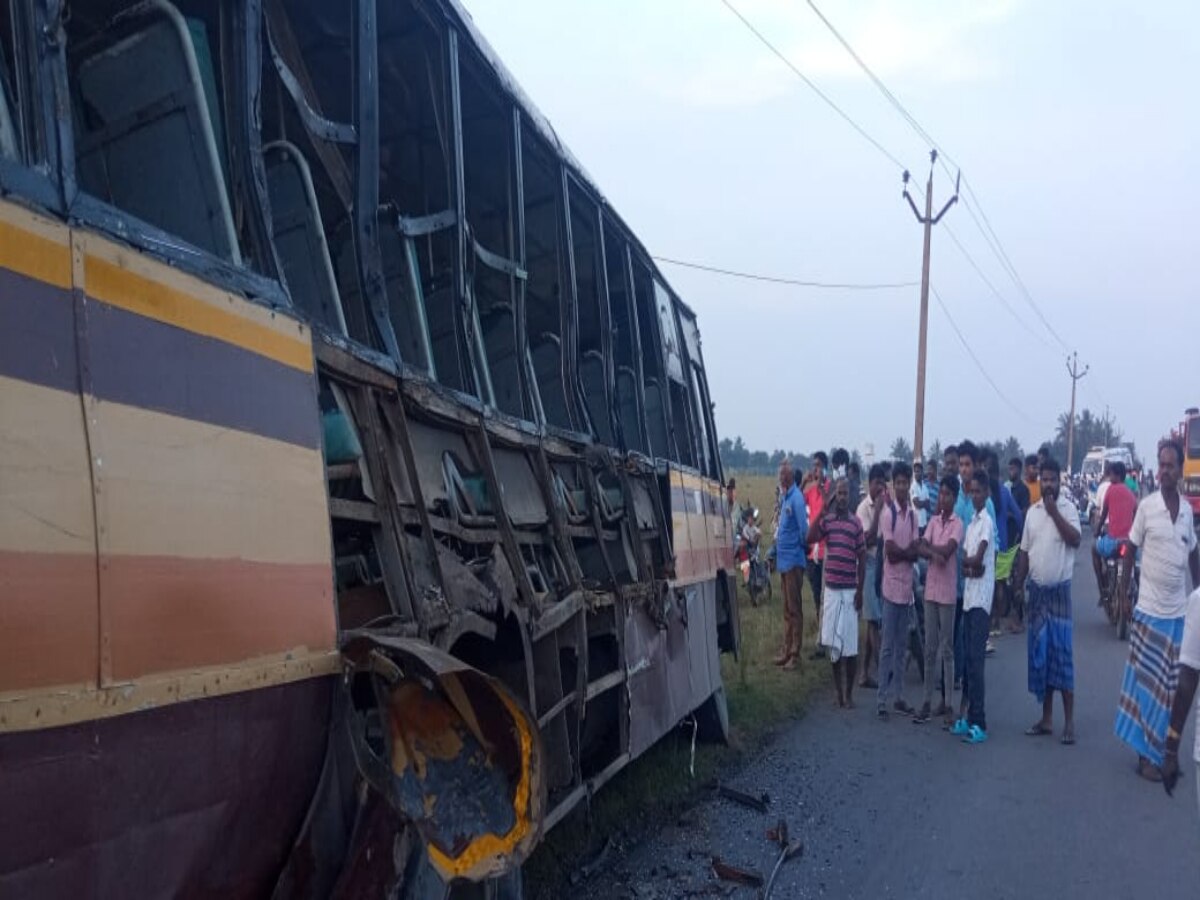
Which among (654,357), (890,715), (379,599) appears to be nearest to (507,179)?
(379,599)

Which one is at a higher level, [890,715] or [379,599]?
[379,599]

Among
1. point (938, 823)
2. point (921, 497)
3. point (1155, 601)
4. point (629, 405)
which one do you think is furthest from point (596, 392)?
point (921, 497)

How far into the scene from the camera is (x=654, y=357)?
24.6 feet

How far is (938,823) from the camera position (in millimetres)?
6098

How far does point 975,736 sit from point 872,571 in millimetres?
2485

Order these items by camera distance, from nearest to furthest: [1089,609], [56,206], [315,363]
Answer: [56,206] < [315,363] < [1089,609]

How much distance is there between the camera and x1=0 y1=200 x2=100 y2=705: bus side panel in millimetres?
1796

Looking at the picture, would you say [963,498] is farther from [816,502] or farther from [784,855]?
[784,855]

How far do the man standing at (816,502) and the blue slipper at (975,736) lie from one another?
110 inches

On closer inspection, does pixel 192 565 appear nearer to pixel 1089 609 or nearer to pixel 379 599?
pixel 379 599

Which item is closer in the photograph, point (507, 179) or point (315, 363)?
point (315, 363)

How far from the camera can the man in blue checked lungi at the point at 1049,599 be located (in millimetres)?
7930

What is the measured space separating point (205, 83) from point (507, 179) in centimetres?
210

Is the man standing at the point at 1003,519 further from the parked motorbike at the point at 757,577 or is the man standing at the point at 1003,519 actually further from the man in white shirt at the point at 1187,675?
the man in white shirt at the point at 1187,675
